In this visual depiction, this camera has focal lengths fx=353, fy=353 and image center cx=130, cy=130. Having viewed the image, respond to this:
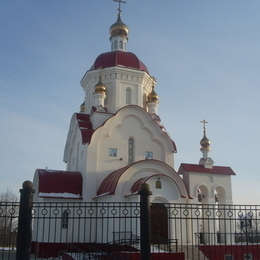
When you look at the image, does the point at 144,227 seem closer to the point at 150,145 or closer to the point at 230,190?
the point at 150,145

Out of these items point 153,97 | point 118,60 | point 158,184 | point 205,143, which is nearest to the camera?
point 158,184

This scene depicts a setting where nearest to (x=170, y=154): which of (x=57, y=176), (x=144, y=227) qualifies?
(x=57, y=176)

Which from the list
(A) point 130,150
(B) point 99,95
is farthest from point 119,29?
(A) point 130,150

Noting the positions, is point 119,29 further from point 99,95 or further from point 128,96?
point 99,95

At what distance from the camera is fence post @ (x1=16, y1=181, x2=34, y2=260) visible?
23.1 ft

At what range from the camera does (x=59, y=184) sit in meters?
17.0

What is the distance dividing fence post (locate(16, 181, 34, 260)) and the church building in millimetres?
8213

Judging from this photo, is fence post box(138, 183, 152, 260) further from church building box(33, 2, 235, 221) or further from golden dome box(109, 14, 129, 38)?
golden dome box(109, 14, 129, 38)

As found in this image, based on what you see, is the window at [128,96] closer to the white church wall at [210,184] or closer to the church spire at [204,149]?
the church spire at [204,149]

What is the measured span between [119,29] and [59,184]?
11.3 metres

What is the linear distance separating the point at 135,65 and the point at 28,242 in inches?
613

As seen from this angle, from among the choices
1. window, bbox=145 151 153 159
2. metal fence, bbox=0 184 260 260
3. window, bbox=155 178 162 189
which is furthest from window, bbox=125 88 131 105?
metal fence, bbox=0 184 260 260

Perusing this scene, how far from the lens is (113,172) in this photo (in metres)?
17.4

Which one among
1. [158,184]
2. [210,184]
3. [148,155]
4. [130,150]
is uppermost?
[130,150]
